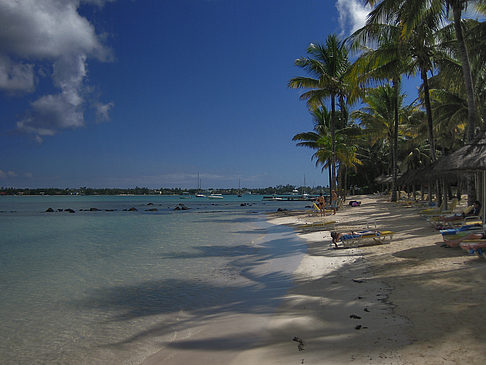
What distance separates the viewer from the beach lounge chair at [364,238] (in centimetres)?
923

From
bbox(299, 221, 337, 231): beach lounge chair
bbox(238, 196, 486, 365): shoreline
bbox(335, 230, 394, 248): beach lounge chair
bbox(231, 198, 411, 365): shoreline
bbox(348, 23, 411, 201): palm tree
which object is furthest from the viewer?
bbox(299, 221, 337, 231): beach lounge chair

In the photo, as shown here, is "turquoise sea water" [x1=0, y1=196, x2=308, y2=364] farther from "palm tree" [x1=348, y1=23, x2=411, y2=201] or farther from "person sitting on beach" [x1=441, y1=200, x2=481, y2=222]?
"palm tree" [x1=348, y1=23, x2=411, y2=201]

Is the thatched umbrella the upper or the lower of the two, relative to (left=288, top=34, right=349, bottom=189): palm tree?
lower

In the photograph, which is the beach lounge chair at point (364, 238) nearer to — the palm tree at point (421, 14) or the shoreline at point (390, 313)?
the shoreline at point (390, 313)

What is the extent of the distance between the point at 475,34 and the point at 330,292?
36.4ft

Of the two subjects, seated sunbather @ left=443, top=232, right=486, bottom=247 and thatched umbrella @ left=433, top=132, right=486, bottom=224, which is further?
thatched umbrella @ left=433, top=132, right=486, bottom=224

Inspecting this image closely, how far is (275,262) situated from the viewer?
8.77 meters

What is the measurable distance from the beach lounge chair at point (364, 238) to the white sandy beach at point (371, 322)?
2250 mm

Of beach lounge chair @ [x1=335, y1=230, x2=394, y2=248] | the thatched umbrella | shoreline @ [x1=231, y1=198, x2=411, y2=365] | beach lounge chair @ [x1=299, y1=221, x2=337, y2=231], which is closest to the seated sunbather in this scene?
the thatched umbrella

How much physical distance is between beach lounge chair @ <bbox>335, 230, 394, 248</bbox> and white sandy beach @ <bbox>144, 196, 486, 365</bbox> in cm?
225

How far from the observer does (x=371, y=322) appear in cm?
408

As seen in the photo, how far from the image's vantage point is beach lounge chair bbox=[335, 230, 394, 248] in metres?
9.23

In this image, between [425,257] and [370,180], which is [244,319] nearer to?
[425,257]

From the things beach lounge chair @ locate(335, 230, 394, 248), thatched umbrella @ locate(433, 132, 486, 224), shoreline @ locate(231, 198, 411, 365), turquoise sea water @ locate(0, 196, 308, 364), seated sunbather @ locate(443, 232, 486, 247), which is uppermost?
thatched umbrella @ locate(433, 132, 486, 224)
